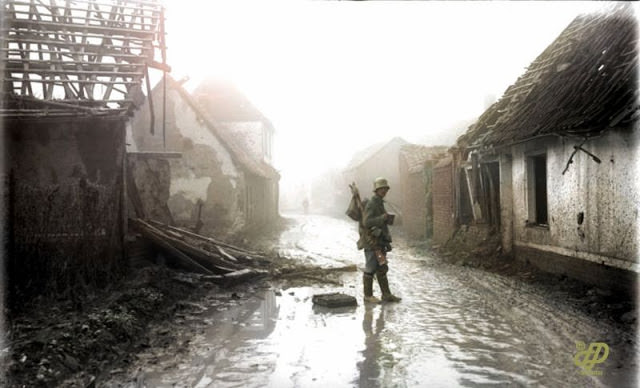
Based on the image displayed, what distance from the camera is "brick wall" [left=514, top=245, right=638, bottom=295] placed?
25.1ft

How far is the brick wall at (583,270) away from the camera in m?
7.66

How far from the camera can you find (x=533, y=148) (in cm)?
1111

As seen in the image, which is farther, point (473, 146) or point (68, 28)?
point (473, 146)

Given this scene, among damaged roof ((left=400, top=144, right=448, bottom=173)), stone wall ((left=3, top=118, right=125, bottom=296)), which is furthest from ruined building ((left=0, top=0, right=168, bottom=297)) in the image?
damaged roof ((left=400, top=144, right=448, bottom=173))

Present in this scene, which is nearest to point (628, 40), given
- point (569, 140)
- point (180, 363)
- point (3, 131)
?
point (569, 140)

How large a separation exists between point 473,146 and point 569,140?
14.3ft

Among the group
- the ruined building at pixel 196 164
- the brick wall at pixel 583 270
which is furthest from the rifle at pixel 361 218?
the ruined building at pixel 196 164

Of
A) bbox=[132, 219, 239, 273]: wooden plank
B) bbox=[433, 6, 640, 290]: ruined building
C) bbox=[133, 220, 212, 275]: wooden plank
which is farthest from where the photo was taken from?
bbox=[132, 219, 239, 273]: wooden plank

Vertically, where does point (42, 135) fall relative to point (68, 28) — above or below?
below

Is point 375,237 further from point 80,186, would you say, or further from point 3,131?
point 3,131

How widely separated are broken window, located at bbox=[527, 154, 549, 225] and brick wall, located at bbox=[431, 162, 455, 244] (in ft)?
14.4

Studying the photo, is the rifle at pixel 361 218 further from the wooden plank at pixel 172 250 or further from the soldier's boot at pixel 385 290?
the wooden plank at pixel 172 250

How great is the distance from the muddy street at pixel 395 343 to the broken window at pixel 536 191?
2.37m

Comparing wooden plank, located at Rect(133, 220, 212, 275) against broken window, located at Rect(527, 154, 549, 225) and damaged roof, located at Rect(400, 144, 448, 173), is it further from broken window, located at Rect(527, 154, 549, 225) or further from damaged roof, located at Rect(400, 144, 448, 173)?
damaged roof, located at Rect(400, 144, 448, 173)
